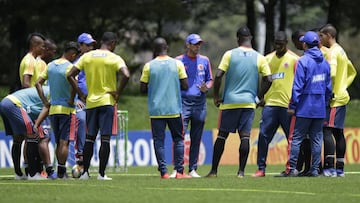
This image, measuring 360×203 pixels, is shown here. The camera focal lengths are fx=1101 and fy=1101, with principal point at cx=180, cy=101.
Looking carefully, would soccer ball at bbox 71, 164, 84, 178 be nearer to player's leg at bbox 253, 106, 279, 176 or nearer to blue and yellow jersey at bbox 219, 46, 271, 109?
blue and yellow jersey at bbox 219, 46, 271, 109

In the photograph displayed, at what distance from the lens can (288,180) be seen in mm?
16328

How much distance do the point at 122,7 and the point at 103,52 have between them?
1936cm

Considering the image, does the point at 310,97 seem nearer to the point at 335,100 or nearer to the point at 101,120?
the point at 335,100

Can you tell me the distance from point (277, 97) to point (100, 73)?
308 cm

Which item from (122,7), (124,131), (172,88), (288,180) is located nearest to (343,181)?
(288,180)

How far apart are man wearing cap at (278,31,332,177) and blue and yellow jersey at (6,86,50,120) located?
4067mm

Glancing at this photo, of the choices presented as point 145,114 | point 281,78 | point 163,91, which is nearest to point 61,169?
point 163,91

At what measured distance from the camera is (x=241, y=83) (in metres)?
17.5

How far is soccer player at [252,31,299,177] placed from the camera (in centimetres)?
1819

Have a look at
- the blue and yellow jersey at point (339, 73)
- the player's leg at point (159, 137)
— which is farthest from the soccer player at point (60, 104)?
the blue and yellow jersey at point (339, 73)

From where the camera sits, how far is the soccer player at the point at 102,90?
17.1m

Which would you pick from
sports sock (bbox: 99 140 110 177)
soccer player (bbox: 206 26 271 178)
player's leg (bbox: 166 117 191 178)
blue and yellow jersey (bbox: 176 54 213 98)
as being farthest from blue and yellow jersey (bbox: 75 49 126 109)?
blue and yellow jersey (bbox: 176 54 213 98)

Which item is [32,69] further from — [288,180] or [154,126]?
[288,180]

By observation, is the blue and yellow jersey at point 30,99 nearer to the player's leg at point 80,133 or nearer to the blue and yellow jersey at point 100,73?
the blue and yellow jersey at point 100,73
